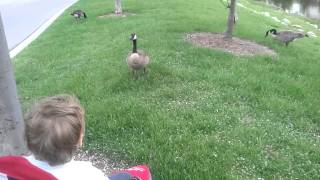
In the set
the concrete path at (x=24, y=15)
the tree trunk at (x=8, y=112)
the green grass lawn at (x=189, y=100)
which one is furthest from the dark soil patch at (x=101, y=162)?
the concrete path at (x=24, y=15)

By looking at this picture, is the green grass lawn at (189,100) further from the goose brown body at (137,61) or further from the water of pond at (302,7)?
the water of pond at (302,7)

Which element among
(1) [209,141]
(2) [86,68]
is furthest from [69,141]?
(2) [86,68]

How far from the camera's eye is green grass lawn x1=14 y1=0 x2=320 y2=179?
538 cm

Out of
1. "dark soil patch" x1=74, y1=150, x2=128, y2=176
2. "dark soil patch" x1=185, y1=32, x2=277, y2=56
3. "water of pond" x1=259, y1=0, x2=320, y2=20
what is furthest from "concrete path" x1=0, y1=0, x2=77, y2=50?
"water of pond" x1=259, y1=0, x2=320, y2=20

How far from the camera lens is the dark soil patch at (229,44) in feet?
34.1

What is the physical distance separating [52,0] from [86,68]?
1488cm

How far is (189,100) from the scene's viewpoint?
23.6 ft

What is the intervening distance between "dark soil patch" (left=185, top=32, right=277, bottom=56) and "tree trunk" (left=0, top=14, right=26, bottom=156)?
259 inches

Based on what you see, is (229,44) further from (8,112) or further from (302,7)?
(302,7)

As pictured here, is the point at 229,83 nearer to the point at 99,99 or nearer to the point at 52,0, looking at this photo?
the point at 99,99

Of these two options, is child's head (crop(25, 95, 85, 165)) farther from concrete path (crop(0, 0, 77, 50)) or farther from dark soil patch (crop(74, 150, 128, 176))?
concrete path (crop(0, 0, 77, 50))

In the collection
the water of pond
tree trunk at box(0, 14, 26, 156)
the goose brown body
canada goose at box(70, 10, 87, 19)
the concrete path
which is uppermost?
tree trunk at box(0, 14, 26, 156)

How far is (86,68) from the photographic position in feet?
29.7

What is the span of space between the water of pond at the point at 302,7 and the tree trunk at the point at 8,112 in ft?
88.1
